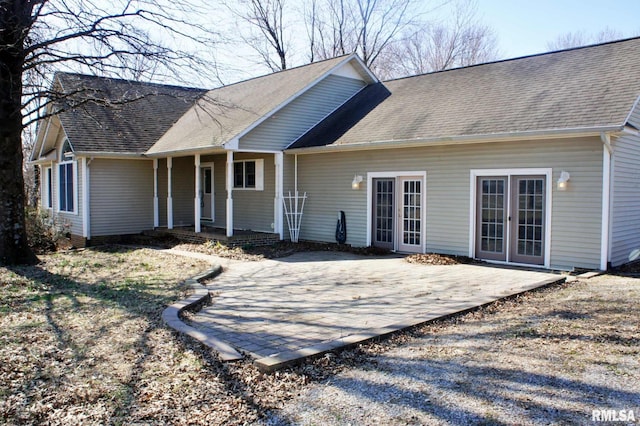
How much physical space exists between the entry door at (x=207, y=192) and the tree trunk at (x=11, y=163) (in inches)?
289

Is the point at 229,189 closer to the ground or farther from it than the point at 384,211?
farther from it

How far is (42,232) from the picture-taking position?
15.9 meters

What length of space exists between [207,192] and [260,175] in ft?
10.3

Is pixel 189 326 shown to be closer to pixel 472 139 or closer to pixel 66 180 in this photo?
pixel 472 139

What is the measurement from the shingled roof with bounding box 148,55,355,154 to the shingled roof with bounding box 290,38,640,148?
136 centimetres

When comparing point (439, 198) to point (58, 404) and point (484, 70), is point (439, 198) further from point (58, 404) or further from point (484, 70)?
point (58, 404)

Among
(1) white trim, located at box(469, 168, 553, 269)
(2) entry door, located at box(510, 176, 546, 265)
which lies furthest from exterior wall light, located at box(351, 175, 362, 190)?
(2) entry door, located at box(510, 176, 546, 265)

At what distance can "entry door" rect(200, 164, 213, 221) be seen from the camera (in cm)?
1814

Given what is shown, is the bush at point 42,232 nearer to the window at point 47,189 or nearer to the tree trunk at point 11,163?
the window at point 47,189

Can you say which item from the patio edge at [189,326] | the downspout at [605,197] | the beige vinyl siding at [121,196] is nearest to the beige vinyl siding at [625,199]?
the downspout at [605,197]

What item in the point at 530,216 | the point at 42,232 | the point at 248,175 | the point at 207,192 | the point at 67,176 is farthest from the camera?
the point at 207,192

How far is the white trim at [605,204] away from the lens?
938 cm

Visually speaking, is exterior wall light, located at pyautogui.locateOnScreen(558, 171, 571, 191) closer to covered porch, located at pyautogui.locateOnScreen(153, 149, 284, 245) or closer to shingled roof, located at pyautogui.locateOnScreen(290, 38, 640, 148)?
shingled roof, located at pyautogui.locateOnScreen(290, 38, 640, 148)

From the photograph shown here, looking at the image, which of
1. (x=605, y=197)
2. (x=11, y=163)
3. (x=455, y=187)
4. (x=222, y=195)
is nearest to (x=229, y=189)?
(x=222, y=195)
